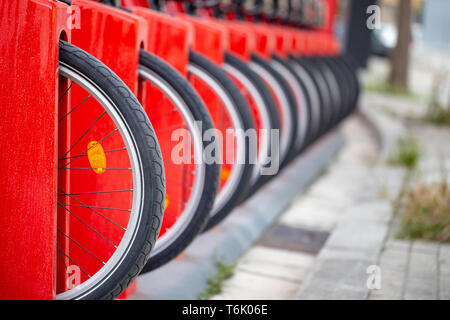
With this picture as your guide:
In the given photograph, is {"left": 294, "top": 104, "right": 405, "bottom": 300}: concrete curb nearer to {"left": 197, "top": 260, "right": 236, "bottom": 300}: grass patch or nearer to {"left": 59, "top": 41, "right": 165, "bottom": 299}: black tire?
{"left": 197, "top": 260, "right": 236, "bottom": 300}: grass patch

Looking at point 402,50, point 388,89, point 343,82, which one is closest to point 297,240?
point 343,82

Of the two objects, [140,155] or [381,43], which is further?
[381,43]

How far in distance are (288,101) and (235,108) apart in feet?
3.77

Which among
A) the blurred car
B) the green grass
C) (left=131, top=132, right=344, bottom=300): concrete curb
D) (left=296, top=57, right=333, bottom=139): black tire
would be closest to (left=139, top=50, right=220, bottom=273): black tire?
(left=131, top=132, right=344, bottom=300): concrete curb

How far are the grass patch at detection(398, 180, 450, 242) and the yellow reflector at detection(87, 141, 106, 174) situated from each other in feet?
5.46

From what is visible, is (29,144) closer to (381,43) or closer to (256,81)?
(256,81)

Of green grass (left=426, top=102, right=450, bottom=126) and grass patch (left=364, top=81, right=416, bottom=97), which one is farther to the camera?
grass patch (left=364, top=81, right=416, bottom=97)

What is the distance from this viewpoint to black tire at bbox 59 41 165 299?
181 cm

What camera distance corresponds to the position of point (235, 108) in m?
2.95

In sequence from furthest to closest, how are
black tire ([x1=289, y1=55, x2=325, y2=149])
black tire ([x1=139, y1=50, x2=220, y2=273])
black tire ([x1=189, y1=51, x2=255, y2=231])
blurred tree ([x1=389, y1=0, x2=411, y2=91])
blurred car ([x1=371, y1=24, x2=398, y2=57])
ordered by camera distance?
blurred car ([x1=371, y1=24, x2=398, y2=57]), blurred tree ([x1=389, y1=0, x2=411, y2=91]), black tire ([x1=289, y1=55, x2=325, y2=149]), black tire ([x1=189, y1=51, x2=255, y2=231]), black tire ([x1=139, y1=50, x2=220, y2=273])

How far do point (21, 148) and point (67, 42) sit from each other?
29 centimetres
